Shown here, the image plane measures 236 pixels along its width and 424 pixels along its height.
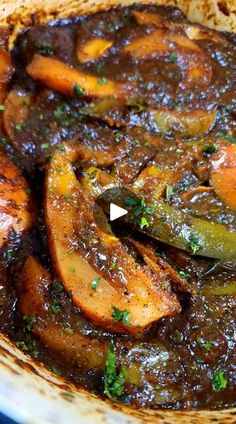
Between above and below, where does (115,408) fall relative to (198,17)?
below

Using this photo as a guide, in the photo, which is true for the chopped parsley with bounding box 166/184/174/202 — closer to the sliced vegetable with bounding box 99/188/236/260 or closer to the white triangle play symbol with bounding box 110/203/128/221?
the sliced vegetable with bounding box 99/188/236/260

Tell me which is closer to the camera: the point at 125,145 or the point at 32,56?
the point at 125,145

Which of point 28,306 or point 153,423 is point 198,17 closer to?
point 28,306

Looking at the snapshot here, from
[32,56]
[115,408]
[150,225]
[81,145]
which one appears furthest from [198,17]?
[115,408]

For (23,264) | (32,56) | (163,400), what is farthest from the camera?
(32,56)

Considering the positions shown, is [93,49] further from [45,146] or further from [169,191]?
[169,191]

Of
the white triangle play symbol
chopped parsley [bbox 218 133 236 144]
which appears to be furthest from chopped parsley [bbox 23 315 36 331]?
chopped parsley [bbox 218 133 236 144]
